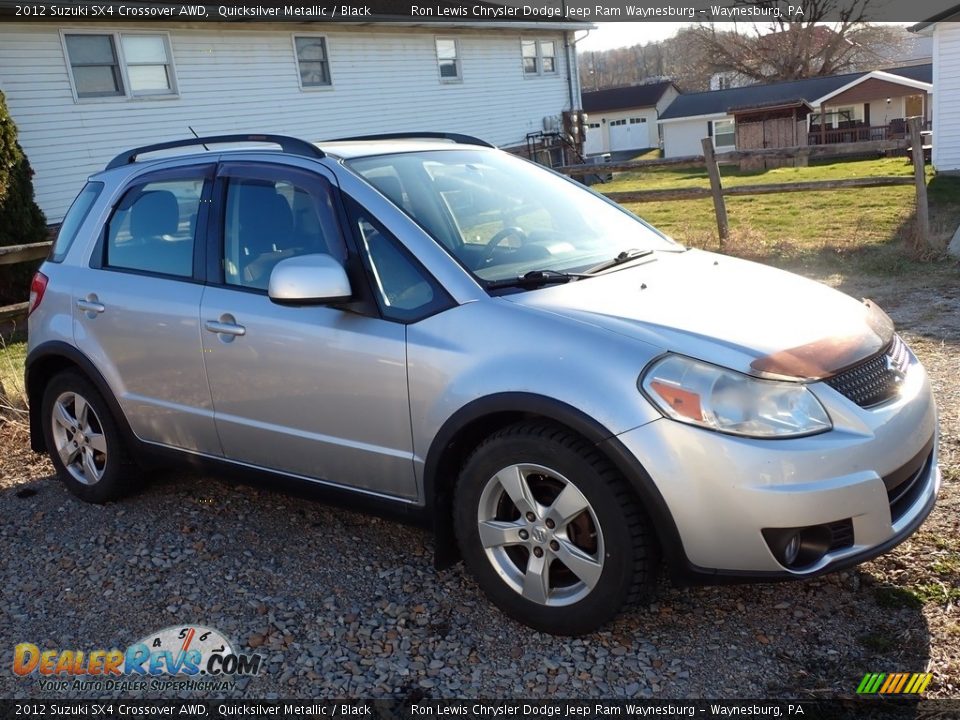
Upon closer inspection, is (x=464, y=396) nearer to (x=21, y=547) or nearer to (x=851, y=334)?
(x=851, y=334)

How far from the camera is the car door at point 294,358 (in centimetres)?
320

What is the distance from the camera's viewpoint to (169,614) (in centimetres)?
340

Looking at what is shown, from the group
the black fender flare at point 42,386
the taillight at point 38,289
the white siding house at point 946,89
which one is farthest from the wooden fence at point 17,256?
the white siding house at point 946,89

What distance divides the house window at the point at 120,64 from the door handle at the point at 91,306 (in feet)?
36.3

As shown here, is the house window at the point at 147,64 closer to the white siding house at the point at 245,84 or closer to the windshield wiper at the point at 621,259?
the white siding house at the point at 245,84

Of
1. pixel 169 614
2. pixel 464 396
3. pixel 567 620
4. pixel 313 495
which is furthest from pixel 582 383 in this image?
pixel 169 614

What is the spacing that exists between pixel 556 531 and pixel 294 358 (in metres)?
1.29

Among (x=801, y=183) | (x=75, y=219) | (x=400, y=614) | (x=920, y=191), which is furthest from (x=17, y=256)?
(x=920, y=191)

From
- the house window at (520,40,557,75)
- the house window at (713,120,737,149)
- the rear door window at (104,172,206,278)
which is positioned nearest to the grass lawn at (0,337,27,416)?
the rear door window at (104,172,206,278)

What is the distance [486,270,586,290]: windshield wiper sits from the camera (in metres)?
3.13

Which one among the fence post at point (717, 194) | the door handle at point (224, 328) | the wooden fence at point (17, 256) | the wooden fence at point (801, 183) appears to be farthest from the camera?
the fence post at point (717, 194)

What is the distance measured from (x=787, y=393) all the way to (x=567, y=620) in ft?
3.50

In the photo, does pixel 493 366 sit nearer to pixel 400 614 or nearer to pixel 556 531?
pixel 556 531

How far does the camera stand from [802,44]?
173 feet
